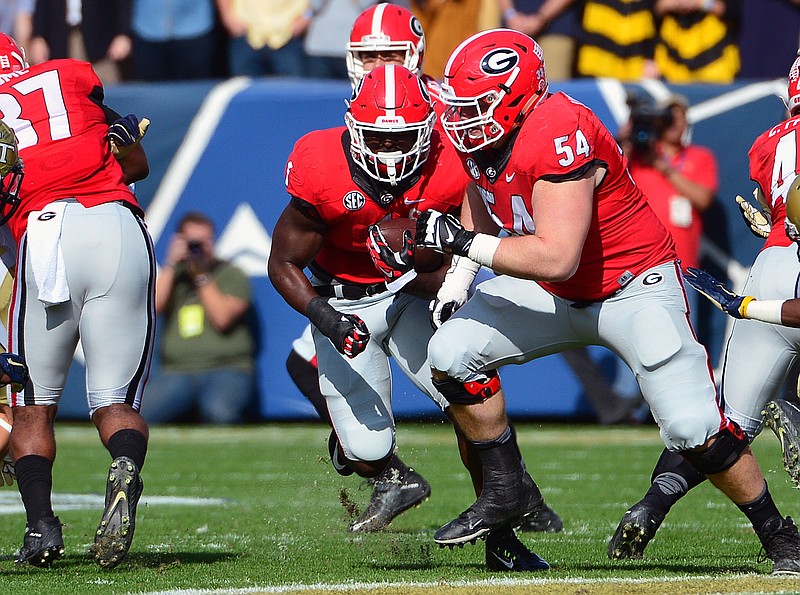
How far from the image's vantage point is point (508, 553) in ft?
14.3

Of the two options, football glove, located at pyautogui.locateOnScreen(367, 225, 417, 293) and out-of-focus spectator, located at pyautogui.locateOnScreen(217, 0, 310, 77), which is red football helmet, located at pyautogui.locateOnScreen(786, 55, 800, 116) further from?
out-of-focus spectator, located at pyautogui.locateOnScreen(217, 0, 310, 77)

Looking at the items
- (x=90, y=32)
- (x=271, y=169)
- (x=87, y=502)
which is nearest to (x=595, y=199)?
(x=87, y=502)

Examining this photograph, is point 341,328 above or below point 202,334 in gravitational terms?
above

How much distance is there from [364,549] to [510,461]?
2.97ft

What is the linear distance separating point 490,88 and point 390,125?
58 centimetres

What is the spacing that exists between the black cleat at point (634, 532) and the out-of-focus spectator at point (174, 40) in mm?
6545

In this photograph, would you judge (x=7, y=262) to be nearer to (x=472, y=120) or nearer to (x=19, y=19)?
(x=472, y=120)

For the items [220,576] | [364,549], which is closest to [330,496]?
[364,549]

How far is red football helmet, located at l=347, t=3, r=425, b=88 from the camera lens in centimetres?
625

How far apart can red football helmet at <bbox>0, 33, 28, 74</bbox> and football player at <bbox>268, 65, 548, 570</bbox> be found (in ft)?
3.38

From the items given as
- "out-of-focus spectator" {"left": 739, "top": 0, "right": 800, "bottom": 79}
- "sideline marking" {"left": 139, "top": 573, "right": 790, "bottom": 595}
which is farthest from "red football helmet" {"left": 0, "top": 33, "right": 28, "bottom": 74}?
"out-of-focus spectator" {"left": 739, "top": 0, "right": 800, "bottom": 79}

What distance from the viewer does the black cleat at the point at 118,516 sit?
405 centimetres

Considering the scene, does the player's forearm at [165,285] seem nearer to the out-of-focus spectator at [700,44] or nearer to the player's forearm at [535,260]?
the out-of-focus spectator at [700,44]

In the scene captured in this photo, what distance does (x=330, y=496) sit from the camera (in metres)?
5.42
